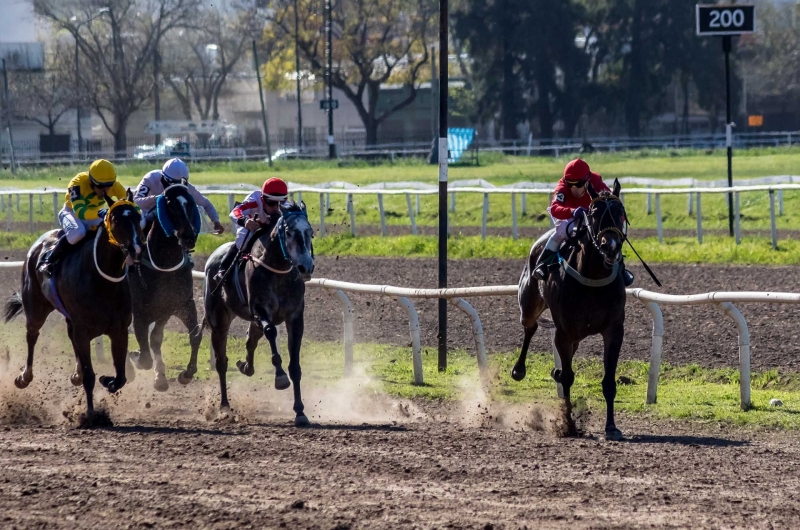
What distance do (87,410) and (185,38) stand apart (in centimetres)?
6825

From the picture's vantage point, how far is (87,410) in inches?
331

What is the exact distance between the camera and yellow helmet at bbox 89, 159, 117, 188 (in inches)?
344

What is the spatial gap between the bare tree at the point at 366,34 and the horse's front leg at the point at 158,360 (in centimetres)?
5059

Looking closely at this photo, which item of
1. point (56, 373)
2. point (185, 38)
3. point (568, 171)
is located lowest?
point (56, 373)

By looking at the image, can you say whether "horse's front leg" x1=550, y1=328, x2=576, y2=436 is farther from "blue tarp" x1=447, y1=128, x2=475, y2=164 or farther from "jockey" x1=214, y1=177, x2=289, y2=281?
"blue tarp" x1=447, y1=128, x2=475, y2=164

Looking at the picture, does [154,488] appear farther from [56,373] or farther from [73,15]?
[73,15]

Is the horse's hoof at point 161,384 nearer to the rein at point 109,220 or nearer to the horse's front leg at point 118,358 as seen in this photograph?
the horse's front leg at point 118,358

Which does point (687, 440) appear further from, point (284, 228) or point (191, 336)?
point (191, 336)

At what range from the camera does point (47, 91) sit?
163ft

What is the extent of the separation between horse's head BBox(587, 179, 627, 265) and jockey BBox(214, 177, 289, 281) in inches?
98.6

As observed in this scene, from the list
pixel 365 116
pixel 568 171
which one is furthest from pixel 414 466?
pixel 365 116

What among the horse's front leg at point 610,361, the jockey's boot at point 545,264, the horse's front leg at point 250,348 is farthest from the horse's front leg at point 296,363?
the horse's front leg at point 610,361

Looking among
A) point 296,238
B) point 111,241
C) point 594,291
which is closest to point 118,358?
point 111,241

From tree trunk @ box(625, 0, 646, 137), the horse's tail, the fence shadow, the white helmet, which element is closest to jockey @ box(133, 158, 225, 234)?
the white helmet
